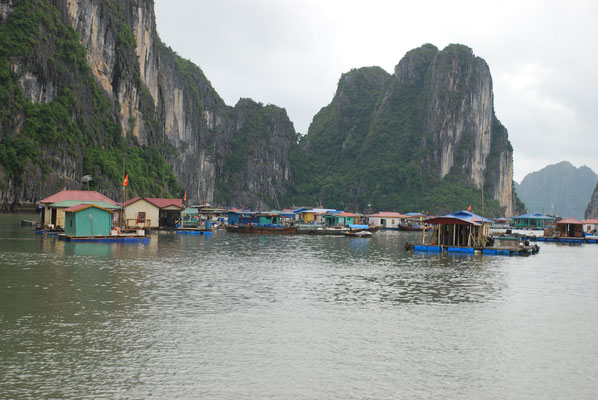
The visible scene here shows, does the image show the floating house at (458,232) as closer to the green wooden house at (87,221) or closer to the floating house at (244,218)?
the green wooden house at (87,221)

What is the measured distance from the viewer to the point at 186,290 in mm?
24547

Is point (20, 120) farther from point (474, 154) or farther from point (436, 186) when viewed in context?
point (474, 154)

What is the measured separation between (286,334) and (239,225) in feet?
214

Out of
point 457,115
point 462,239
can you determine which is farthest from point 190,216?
point 457,115

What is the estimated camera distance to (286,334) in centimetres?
1736

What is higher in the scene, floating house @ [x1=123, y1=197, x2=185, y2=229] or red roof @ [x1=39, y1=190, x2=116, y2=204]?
red roof @ [x1=39, y1=190, x2=116, y2=204]

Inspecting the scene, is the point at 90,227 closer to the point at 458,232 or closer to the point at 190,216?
the point at 458,232

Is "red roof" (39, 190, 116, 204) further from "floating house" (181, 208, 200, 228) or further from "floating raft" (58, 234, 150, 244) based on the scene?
"floating house" (181, 208, 200, 228)

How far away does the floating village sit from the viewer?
50.1 m

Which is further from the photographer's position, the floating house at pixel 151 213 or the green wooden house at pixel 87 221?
the floating house at pixel 151 213

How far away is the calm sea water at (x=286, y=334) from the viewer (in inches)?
508

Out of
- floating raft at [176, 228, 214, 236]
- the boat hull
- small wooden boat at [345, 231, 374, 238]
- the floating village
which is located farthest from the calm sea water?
the boat hull

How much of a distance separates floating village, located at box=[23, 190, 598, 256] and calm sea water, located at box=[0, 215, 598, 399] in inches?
661

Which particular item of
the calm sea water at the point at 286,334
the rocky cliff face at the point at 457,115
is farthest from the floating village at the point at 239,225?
the rocky cliff face at the point at 457,115
